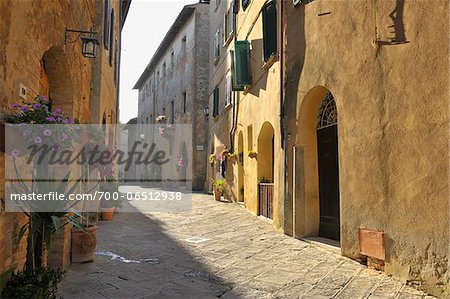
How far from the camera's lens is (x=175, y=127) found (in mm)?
21141

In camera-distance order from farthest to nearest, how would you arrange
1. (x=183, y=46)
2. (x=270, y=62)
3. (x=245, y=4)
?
(x=183, y=46), (x=245, y=4), (x=270, y=62)

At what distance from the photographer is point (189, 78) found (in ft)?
64.0

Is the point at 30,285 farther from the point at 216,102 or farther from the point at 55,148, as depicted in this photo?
the point at 216,102

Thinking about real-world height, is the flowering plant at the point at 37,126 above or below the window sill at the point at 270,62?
below

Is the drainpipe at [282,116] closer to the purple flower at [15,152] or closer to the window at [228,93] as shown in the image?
the purple flower at [15,152]

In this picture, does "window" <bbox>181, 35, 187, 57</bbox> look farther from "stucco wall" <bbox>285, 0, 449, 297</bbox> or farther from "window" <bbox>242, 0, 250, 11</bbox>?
"stucco wall" <bbox>285, 0, 449, 297</bbox>

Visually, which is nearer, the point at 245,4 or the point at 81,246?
the point at 81,246

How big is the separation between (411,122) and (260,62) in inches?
232

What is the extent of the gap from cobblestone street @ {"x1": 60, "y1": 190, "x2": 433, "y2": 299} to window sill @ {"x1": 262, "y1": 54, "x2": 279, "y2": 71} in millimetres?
3675

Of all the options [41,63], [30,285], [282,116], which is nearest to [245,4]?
[282,116]

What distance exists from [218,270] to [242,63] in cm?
695

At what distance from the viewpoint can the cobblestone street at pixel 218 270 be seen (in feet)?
13.2

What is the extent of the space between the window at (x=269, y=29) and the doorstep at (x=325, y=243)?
412 cm

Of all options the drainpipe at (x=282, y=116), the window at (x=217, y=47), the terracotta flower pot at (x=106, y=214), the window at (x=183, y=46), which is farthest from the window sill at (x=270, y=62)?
the window at (x=183, y=46)
